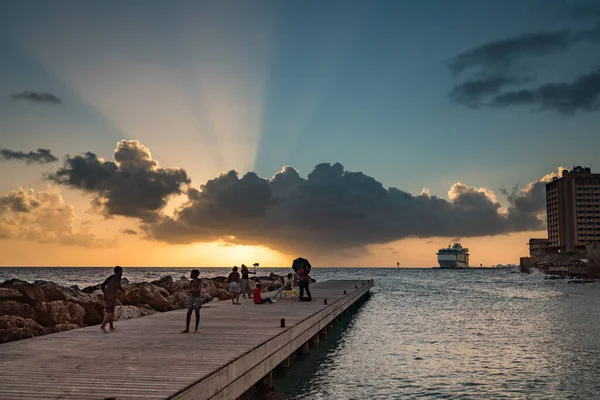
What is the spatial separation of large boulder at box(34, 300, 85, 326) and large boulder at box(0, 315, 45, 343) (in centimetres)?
322

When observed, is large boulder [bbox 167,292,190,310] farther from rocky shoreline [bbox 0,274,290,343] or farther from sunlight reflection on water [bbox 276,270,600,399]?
sunlight reflection on water [bbox 276,270,600,399]

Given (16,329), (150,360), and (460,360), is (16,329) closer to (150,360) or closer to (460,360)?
(150,360)

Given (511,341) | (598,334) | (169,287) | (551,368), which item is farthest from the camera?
(169,287)

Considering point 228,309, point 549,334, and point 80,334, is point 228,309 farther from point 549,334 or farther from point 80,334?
point 549,334

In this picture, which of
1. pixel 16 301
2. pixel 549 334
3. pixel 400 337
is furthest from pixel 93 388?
pixel 549 334

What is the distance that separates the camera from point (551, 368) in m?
18.1

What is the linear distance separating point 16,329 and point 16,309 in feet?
19.8

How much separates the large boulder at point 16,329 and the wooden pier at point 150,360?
249 centimetres

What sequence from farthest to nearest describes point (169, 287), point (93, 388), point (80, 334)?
point (169, 287) → point (80, 334) → point (93, 388)

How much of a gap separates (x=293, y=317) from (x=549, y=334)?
15040 mm

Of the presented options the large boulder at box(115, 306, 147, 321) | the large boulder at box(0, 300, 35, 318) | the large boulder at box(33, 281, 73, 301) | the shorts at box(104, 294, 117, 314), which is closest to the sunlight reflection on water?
the shorts at box(104, 294, 117, 314)

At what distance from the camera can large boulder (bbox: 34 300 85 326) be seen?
2170 centimetres

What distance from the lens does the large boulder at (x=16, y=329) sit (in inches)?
632

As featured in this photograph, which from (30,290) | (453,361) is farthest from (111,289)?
(30,290)
